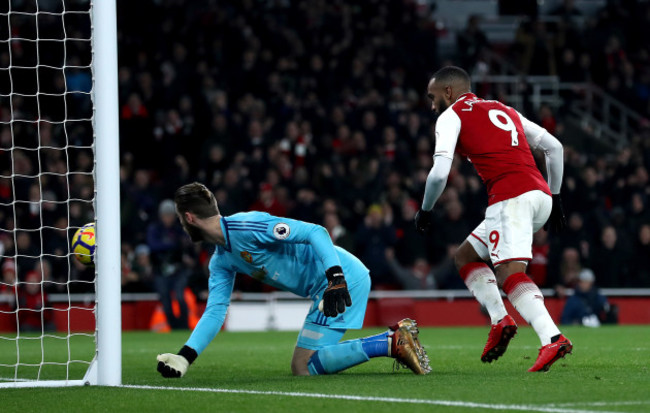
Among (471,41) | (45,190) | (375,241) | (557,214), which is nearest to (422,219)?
(557,214)

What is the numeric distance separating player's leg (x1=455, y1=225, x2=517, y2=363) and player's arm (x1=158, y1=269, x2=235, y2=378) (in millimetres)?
1593

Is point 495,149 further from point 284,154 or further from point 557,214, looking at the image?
point 284,154

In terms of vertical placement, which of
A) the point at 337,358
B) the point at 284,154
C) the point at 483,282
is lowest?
the point at 284,154

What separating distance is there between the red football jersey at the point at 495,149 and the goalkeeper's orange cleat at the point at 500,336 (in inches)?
30.9

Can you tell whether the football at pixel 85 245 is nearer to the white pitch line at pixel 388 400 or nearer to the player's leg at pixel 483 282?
the white pitch line at pixel 388 400

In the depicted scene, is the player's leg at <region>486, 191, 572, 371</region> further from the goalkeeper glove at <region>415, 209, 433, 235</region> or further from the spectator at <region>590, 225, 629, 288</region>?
the spectator at <region>590, 225, 629, 288</region>

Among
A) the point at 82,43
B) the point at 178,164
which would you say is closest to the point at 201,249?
the point at 178,164

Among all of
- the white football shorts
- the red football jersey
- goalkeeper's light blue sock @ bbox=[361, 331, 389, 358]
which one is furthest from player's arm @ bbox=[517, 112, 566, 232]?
goalkeeper's light blue sock @ bbox=[361, 331, 389, 358]

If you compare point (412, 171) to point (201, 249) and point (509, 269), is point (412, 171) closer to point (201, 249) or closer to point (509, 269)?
point (201, 249)

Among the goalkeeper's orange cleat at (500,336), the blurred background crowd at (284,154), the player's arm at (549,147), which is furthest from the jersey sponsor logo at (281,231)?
the blurred background crowd at (284,154)

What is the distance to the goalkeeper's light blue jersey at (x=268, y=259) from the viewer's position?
6.69 meters

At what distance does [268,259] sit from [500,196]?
154 cm

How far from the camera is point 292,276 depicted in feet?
23.9

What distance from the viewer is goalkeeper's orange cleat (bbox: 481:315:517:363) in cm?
694
